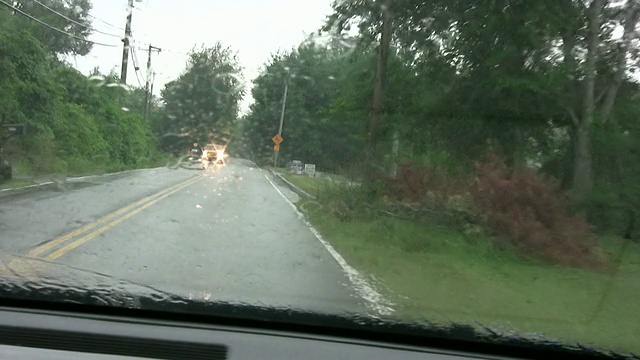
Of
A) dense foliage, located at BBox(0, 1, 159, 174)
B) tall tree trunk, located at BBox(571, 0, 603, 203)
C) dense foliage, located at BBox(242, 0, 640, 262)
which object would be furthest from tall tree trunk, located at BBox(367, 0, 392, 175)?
dense foliage, located at BBox(0, 1, 159, 174)

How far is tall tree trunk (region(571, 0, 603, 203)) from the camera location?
40.0 feet

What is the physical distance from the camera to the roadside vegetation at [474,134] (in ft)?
36.3

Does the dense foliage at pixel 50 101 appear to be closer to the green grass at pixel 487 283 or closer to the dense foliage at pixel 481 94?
the dense foliage at pixel 481 94

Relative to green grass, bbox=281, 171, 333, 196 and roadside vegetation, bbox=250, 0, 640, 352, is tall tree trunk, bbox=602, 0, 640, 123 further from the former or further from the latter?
green grass, bbox=281, 171, 333, 196

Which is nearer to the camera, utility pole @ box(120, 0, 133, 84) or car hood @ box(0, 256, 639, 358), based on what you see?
car hood @ box(0, 256, 639, 358)

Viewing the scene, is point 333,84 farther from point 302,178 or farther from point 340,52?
point 302,178

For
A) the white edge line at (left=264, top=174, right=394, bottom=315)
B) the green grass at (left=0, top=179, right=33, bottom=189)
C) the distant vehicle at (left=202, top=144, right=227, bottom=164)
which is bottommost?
the green grass at (left=0, top=179, right=33, bottom=189)

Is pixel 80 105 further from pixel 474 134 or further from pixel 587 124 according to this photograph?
pixel 587 124

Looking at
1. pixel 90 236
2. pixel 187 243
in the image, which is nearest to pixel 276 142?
pixel 187 243

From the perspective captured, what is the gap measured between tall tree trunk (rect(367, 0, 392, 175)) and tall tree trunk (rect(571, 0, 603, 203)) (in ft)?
11.1

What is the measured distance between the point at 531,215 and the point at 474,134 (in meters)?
3.13

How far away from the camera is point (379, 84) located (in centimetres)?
1469

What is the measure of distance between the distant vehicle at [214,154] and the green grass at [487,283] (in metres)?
20.5

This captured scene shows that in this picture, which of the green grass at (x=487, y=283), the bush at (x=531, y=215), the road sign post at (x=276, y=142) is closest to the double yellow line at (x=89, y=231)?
the road sign post at (x=276, y=142)
